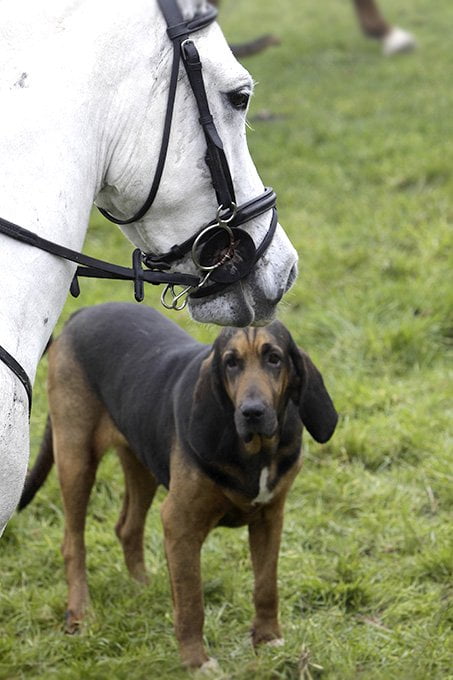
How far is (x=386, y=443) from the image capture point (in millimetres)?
5512

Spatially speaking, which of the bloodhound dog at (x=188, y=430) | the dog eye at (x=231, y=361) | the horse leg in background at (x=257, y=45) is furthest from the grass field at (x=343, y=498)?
the horse leg in background at (x=257, y=45)

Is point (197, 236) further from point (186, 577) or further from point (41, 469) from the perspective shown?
point (41, 469)

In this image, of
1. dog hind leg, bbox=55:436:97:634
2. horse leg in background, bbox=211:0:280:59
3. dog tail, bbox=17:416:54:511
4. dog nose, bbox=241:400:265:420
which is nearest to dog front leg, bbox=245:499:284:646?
dog nose, bbox=241:400:265:420

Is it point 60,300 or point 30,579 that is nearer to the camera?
point 60,300

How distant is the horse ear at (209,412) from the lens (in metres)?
3.96

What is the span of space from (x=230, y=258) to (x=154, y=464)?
168 centimetres

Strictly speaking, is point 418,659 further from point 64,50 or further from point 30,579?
point 64,50

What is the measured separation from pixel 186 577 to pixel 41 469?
49.2 inches

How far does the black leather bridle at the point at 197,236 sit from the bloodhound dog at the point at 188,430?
101 centimetres

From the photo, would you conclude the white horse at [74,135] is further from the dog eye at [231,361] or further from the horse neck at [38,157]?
the dog eye at [231,361]

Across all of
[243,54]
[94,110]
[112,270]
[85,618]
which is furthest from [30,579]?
[243,54]

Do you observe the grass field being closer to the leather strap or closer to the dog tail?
the dog tail

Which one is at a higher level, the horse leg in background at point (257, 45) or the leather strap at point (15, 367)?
the leather strap at point (15, 367)

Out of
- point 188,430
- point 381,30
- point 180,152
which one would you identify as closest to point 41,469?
point 188,430
